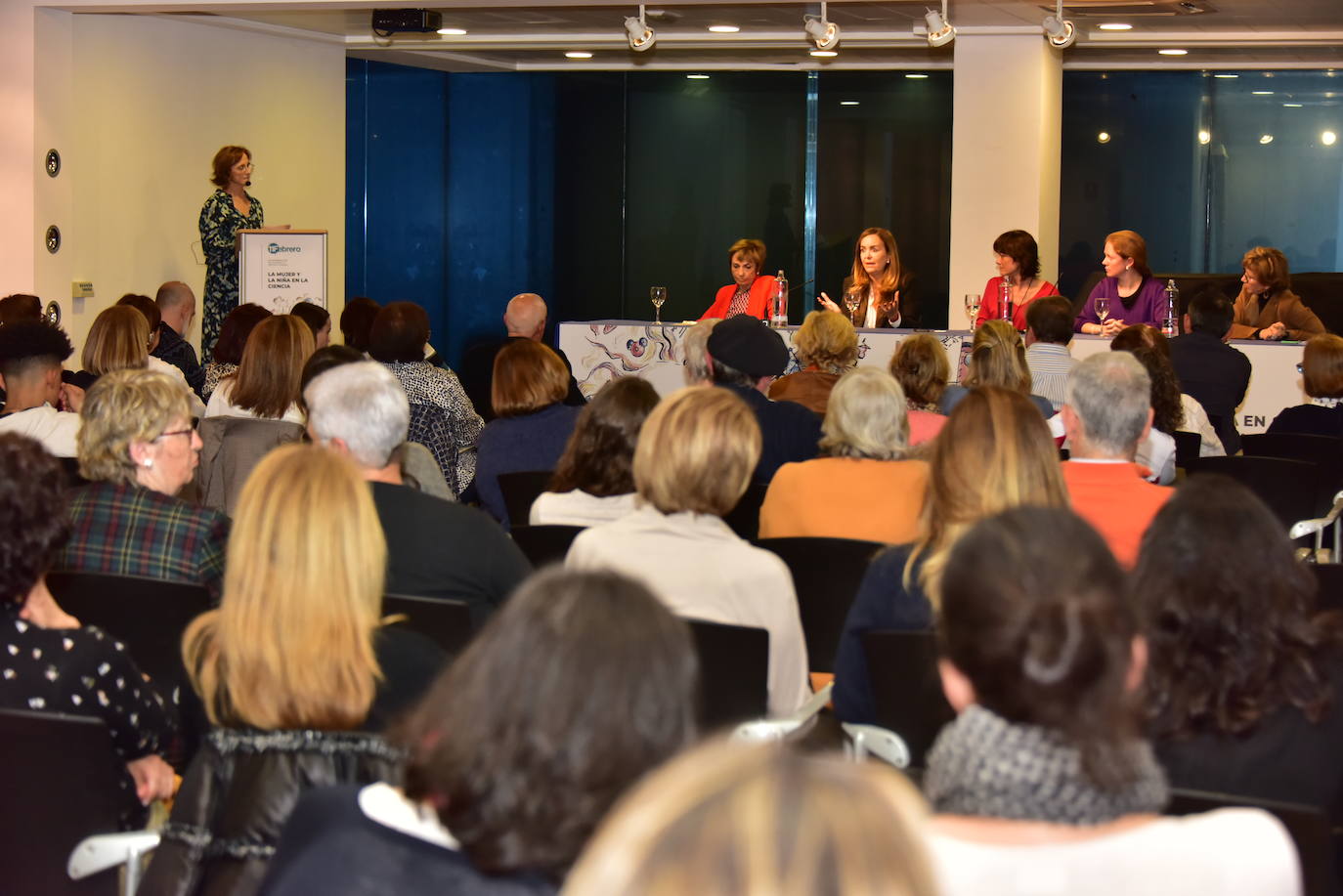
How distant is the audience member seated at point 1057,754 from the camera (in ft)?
4.98

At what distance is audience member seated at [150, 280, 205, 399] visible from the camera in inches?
287

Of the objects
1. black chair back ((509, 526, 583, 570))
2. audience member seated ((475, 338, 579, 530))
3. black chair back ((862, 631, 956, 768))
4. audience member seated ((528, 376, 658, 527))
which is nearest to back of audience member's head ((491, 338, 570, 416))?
audience member seated ((475, 338, 579, 530))

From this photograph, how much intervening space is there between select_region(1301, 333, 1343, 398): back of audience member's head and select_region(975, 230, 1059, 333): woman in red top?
2334mm

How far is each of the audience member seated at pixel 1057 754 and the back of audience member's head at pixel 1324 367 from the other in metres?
4.92

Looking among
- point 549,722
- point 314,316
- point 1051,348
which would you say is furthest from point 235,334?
point 549,722

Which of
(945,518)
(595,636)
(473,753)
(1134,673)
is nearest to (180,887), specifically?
(473,753)

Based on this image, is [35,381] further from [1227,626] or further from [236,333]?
[1227,626]

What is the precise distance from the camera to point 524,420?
5.16 meters

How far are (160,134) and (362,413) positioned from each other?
724 centimetres

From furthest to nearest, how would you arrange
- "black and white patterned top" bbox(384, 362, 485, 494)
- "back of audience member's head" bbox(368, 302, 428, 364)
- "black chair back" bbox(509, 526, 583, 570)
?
"back of audience member's head" bbox(368, 302, 428, 364) → "black and white patterned top" bbox(384, 362, 485, 494) → "black chair back" bbox(509, 526, 583, 570)

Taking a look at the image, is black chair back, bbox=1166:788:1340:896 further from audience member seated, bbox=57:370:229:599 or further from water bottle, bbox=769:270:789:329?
water bottle, bbox=769:270:789:329

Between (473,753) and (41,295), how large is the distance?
337 inches

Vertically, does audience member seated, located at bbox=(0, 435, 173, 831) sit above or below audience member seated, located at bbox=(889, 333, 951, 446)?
below

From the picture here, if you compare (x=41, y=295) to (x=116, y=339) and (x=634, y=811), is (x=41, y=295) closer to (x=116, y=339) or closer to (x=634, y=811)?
(x=116, y=339)
